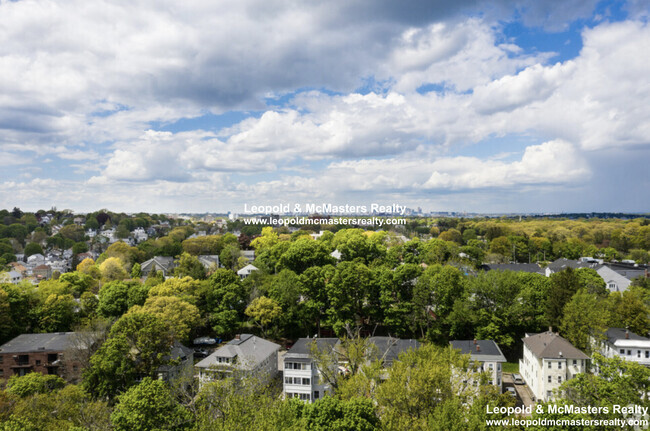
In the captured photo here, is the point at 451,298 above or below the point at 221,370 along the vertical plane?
above

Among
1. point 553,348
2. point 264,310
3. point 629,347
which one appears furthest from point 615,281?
point 264,310

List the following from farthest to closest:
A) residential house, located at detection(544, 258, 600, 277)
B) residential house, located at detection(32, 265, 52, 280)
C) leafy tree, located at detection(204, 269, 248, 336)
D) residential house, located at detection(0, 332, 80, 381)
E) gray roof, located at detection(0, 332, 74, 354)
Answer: residential house, located at detection(32, 265, 52, 280)
residential house, located at detection(544, 258, 600, 277)
leafy tree, located at detection(204, 269, 248, 336)
gray roof, located at detection(0, 332, 74, 354)
residential house, located at detection(0, 332, 80, 381)

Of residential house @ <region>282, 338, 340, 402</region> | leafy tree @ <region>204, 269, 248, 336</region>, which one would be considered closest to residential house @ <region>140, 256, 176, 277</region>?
leafy tree @ <region>204, 269, 248, 336</region>

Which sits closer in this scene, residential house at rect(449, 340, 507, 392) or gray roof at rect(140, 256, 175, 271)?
residential house at rect(449, 340, 507, 392)

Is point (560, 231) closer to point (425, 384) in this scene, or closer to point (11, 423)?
point (425, 384)

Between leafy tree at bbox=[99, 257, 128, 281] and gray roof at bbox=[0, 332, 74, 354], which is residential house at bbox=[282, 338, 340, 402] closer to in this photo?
gray roof at bbox=[0, 332, 74, 354]

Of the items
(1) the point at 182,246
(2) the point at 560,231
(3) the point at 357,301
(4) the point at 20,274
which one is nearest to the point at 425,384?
(3) the point at 357,301
